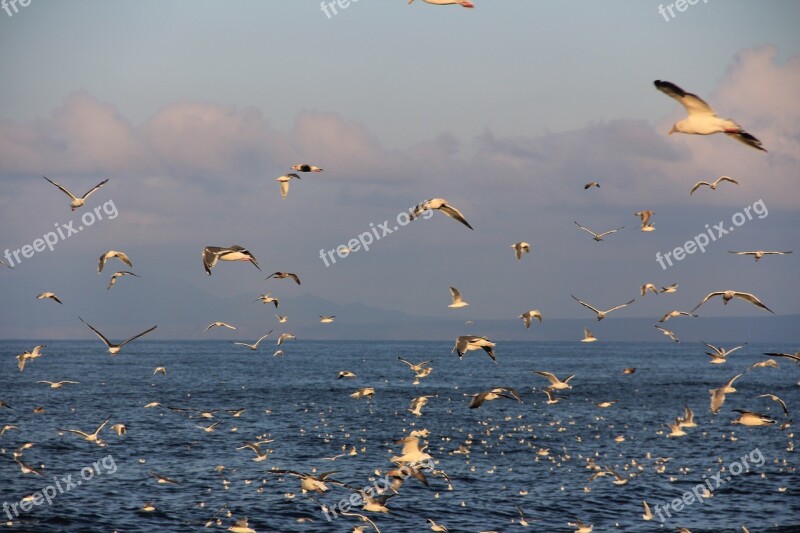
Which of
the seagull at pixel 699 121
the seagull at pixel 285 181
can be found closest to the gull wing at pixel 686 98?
the seagull at pixel 699 121

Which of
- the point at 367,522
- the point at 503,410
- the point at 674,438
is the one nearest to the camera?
the point at 367,522

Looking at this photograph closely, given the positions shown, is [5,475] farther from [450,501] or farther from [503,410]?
[503,410]

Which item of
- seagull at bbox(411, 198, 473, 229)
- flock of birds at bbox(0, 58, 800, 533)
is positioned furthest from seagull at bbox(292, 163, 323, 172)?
seagull at bbox(411, 198, 473, 229)

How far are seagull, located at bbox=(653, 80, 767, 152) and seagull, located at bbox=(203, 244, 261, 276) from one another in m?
11.5

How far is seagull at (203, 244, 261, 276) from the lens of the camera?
22781 millimetres

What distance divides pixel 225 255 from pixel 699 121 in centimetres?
1309

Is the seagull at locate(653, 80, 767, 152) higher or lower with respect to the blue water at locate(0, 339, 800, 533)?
higher

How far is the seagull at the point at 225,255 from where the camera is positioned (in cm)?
2278

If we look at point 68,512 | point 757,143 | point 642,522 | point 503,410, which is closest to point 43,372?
point 503,410

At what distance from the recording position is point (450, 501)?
33375 mm

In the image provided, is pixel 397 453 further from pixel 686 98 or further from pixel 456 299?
pixel 686 98

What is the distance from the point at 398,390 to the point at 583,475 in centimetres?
5430

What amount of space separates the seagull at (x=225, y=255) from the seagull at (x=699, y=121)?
37.8 feet

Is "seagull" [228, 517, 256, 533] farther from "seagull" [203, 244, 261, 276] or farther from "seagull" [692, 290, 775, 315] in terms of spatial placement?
"seagull" [692, 290, 775, 315]
